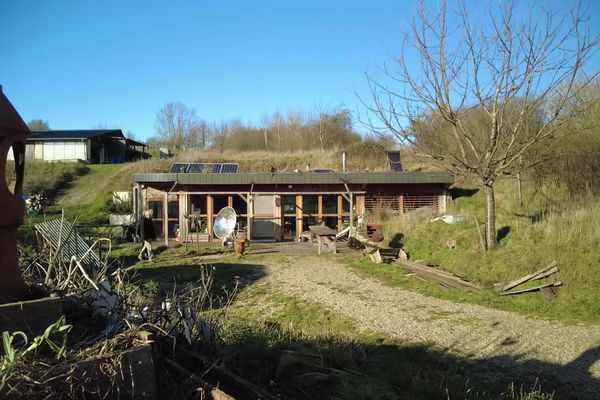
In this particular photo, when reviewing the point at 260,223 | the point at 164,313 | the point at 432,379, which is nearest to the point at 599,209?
the point at 432,379

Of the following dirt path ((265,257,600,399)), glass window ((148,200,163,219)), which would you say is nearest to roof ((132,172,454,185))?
glass window ((148,200,163,219))

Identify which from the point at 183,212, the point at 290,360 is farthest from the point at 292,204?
the point at 290,360

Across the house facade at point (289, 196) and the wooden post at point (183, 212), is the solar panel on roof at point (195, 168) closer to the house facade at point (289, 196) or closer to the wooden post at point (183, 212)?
the house facade at point (289, 196)

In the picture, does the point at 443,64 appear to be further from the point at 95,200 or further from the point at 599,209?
the point at 95,200

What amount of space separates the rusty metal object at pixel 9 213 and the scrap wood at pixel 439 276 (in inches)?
344

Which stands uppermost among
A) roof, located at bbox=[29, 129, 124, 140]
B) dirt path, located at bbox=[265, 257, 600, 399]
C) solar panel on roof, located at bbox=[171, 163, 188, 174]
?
roof, located at bbox=[29, 129, 124, 140]

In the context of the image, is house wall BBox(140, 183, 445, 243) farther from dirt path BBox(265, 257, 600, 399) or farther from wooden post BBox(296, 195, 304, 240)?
dirt path BBox(265, 257, 600, 399)

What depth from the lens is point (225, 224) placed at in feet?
61.2

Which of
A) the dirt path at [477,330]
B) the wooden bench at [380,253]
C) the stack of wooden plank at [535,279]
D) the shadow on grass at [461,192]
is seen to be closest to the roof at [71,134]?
the shadow on grass at [461,192]

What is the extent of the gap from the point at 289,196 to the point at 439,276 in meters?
11.6

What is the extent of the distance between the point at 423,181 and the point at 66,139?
112 feet

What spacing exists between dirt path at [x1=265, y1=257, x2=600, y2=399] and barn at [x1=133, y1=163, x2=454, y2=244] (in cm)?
1010

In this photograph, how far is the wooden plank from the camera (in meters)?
2.16

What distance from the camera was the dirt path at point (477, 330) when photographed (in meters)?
5.23
